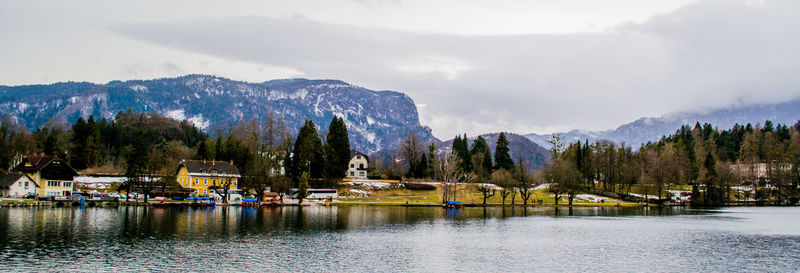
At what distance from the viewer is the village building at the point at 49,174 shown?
102625 millimetres

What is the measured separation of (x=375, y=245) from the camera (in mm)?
48750

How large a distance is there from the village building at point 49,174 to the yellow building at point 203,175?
2008 cm

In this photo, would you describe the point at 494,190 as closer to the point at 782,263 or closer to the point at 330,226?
the point at 330,226

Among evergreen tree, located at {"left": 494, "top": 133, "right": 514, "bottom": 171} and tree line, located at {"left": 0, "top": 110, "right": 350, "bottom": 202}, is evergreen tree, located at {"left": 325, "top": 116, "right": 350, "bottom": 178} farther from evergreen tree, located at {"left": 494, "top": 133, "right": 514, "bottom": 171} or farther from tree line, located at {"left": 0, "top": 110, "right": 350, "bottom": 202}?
evergreen tree, located at {"left": 494, "top": 133, "right": 514, "bottom": 171}

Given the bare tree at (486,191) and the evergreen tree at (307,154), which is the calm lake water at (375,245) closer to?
the bare tree at (486,191)

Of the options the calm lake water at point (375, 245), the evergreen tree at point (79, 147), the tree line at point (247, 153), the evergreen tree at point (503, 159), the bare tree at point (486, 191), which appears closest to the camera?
the calm lake water at point (375, 245)

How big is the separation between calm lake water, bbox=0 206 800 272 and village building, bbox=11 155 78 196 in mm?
34470

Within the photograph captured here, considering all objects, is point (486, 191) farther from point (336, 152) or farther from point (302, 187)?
point (302, 187)

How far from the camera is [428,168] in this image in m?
146

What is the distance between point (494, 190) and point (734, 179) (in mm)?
60632

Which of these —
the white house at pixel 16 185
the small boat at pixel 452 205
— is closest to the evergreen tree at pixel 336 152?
the small boat at pixel 452 205

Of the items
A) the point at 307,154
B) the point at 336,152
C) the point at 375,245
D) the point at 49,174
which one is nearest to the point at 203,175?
the point at 307,154

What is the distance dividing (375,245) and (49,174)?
82.0 meters

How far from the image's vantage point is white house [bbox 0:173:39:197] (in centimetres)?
9686
